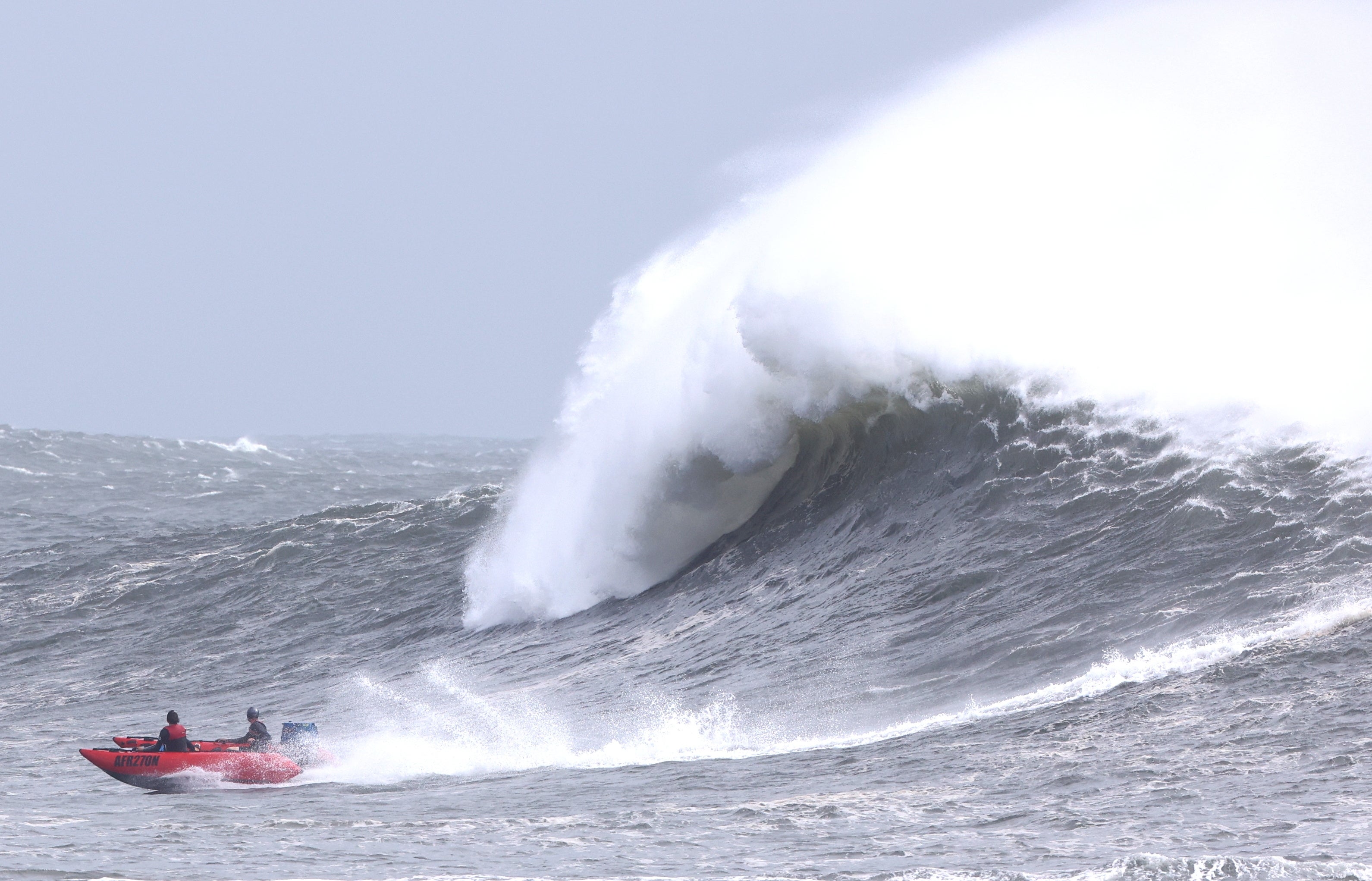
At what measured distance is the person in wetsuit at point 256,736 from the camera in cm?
1365

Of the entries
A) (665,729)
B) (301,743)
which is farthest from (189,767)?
(665,729)

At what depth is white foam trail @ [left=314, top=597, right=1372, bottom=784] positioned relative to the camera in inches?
468

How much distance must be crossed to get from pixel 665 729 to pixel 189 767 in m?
4.58

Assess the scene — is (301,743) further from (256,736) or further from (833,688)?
(833,688)

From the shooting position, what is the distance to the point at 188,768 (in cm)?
1333

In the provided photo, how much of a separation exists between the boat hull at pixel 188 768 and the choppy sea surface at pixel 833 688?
9.1 inches

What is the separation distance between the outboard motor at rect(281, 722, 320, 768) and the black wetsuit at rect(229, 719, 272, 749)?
16 cm

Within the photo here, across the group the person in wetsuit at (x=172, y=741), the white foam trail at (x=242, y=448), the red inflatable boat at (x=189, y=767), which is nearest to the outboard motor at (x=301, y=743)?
the red inflatable boat at (x=189, y=767)

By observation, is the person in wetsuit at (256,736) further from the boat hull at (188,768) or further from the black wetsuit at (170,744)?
the black wetsuit at (170,744)

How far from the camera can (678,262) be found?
963 inches

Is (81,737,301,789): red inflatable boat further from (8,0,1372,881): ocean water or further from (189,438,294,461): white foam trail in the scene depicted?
(189,438,294,461): white foam trail

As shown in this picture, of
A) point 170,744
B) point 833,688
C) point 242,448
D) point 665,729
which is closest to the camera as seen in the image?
point 665,729

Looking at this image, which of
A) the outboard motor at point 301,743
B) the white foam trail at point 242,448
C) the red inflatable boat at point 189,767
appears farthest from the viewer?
the white foam trail at point 242,448

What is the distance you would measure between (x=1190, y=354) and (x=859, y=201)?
670 centimetres
